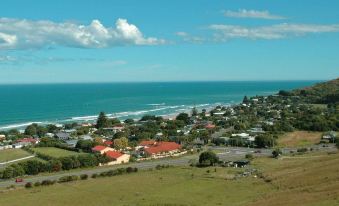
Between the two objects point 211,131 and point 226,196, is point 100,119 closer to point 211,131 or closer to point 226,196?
point 211,131

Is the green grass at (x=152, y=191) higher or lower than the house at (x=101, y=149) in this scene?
lower

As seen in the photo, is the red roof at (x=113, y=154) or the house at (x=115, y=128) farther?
the house at (x=115, y=128)

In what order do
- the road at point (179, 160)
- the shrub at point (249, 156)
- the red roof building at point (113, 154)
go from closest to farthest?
the road at point (179, 160) → the shrub at point (249, 156) → the red roof building at point (113, 154)

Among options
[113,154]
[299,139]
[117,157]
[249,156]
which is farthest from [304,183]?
[299,139]

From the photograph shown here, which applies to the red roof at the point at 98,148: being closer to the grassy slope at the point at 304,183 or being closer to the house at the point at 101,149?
the house at the point at 101,149

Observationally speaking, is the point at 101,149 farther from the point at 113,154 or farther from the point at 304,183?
the point at 304,183

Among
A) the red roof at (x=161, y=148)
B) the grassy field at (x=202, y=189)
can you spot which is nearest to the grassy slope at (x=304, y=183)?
the grassy field at (x=202, y=189)
